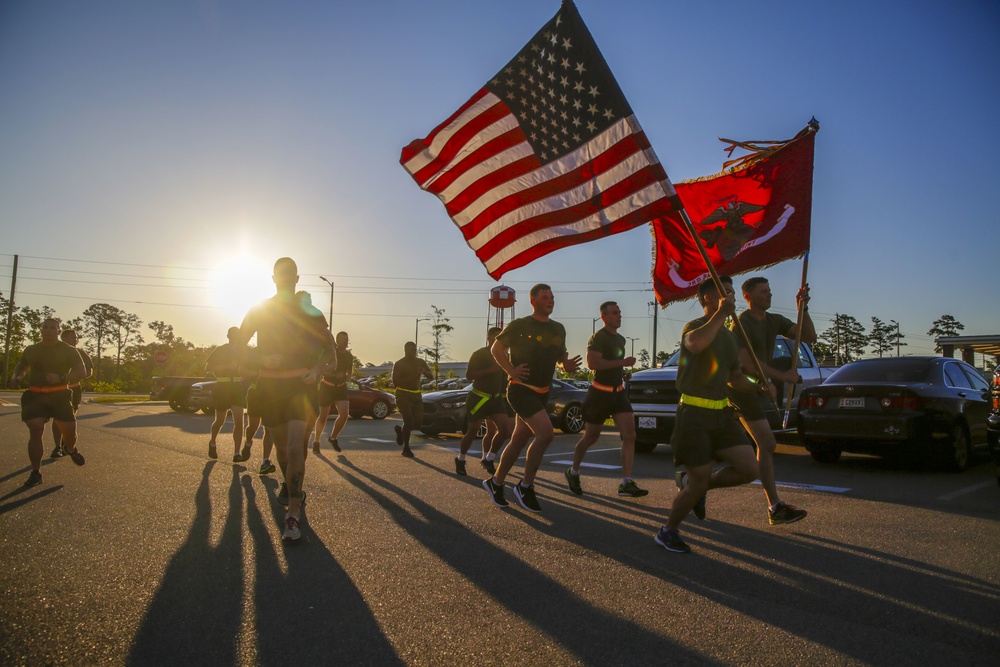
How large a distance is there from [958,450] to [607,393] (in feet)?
16.3

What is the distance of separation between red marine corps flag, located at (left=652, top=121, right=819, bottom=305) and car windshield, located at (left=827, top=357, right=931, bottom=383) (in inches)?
153

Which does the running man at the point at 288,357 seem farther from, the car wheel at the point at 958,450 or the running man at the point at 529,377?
the car wheel at the point at 958,450

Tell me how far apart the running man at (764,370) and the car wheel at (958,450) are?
13.7ft

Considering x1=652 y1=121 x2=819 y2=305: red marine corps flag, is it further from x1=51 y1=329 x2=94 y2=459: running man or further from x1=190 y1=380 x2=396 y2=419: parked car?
x1=190 y1=380 x2=396 y2=419: parked car

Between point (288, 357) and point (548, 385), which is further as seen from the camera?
point (548, 385)

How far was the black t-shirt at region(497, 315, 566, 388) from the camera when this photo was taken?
6.21 meters

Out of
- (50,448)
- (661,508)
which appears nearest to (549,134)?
(661,508)

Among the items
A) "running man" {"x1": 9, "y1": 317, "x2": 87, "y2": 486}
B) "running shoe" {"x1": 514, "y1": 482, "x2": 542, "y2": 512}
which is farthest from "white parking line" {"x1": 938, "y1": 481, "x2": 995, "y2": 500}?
"running man" {"x1": 9, "y1": 317, "x2": 87, "y2": 486}

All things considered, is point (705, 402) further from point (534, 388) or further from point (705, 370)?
point (534, 388)

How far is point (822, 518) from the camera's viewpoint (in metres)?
5.77

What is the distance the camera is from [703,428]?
4590mm

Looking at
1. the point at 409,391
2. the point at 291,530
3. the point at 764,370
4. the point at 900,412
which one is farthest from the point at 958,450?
the point at 291,530

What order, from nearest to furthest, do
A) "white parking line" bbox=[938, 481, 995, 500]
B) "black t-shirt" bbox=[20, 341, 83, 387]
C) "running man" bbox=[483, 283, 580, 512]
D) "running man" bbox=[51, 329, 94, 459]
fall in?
"running man" bbox=[483, 283, 580, 512] < "white parking line" bbox=[938, 481, 995, 500] < "black t-shirt" bbox=[20, 341, 83, 387] < "running man" bbox=[51, 329, 94, 459]

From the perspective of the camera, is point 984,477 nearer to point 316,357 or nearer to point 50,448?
point 316,357
